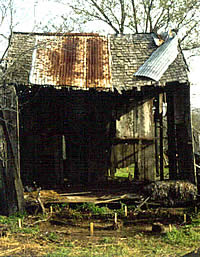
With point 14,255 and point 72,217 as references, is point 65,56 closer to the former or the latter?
point 72,217

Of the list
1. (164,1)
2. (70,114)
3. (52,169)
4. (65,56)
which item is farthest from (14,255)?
(164,1)

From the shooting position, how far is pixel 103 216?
9492mm

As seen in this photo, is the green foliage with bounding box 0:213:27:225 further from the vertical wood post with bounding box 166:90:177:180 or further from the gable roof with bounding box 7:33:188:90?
the vertical wood post with bounding box 166:90:177:180

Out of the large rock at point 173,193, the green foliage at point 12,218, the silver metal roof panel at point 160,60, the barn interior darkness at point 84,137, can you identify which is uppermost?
the silver metal roof panel at point 160,60

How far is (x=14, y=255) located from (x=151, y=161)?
6280 mm

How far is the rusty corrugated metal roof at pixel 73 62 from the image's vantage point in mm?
10008

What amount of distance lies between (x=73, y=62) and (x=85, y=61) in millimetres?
442

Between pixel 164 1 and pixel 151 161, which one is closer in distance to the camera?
pixel 151 161

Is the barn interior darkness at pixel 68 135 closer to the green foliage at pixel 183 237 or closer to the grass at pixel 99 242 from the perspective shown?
the grass at pixel 99 242

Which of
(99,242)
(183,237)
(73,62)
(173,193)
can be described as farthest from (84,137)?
(183,237)

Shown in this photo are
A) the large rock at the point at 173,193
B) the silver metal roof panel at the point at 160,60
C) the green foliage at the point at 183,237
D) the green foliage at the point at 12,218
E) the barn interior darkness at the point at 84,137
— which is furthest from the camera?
the barn interior darkness at the point at 84,137

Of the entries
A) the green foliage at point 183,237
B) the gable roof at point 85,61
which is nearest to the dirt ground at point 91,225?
the green foliage at point 183,237

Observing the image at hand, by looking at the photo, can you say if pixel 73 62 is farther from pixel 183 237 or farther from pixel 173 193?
pixel 183 237

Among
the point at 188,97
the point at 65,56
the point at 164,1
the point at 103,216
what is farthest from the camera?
the point at 164,1
